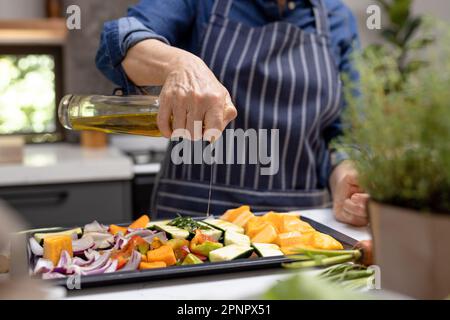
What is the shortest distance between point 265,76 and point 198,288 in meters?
0.63

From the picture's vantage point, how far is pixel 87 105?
869 mm

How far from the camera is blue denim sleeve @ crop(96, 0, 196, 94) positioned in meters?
1.03

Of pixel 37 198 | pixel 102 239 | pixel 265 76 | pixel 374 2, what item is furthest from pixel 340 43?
pixel 374 2

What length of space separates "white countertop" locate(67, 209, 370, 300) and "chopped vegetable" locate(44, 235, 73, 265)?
94 mm

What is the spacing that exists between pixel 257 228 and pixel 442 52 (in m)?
0.45

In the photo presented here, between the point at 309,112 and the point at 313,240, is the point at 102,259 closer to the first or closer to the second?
the point at 313,240

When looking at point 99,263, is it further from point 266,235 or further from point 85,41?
point 85,41

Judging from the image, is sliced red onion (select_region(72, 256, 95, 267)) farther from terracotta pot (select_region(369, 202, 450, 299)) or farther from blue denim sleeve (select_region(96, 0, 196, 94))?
terracotta pot (select_region(369, 202, 450, 299))

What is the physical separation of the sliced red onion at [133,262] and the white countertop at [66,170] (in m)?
1.13

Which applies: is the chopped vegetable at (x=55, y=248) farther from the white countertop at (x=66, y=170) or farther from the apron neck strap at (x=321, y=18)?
the white countertop at (x=66, y=170)

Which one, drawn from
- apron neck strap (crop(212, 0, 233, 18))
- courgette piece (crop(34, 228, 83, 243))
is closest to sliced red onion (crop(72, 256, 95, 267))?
courgette piece (crop(34, 228, 83, 243))

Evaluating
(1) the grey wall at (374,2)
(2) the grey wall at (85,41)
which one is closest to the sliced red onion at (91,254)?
(2) the grey wall at (85,41)

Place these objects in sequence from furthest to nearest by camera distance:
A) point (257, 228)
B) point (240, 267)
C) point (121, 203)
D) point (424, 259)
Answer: point (121, 203), point (257, 228), point (240, 267), point (424, 259)
